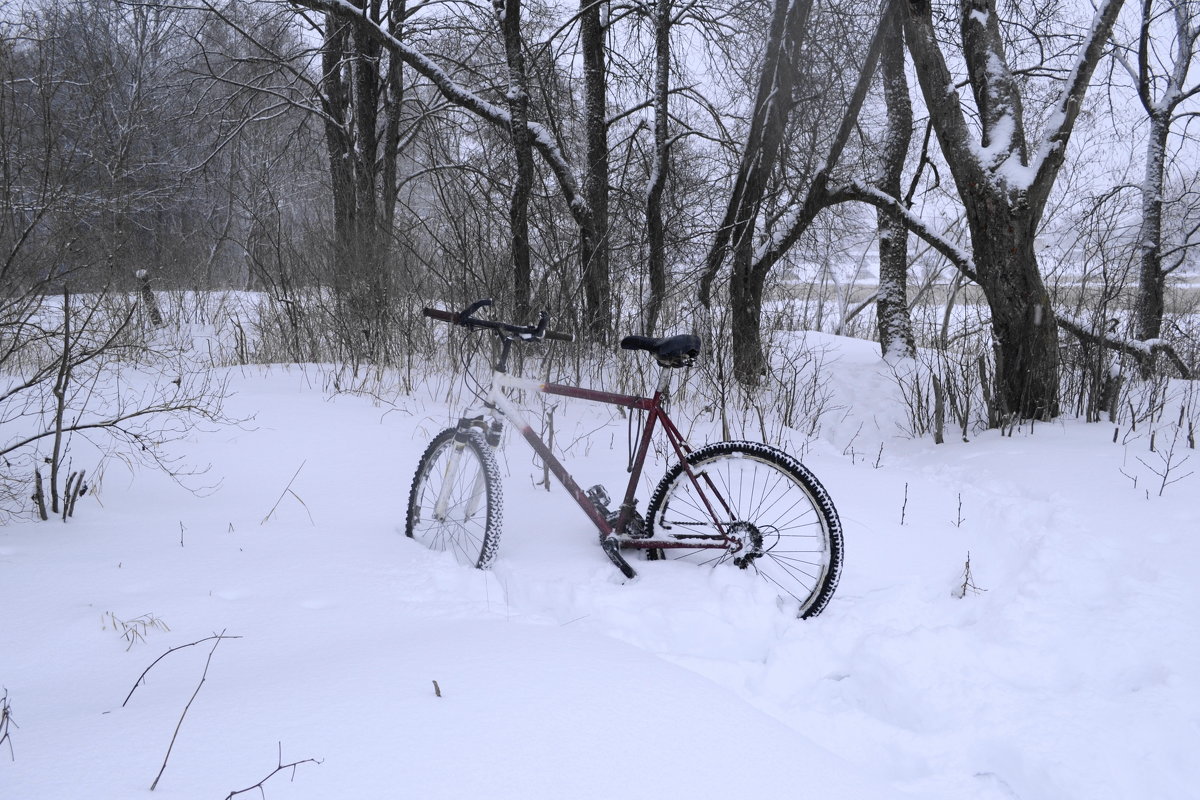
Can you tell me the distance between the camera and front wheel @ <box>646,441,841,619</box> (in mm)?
2832

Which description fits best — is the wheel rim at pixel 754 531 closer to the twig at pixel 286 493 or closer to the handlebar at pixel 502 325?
the handlebar at pixel 502 325

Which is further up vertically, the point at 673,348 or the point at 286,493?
the point at 673,348

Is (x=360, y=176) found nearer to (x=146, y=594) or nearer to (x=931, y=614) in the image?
(x=146, y=594)

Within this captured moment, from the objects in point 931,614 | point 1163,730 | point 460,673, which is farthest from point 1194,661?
point 460,673

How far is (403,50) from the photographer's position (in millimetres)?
7590

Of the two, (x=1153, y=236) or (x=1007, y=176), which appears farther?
(x=1153, y=236)

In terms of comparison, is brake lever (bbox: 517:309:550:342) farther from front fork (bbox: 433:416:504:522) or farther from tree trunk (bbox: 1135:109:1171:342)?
tree trunk (bbox: 1135:109:1171:342)

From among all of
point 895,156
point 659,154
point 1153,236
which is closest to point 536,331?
point 659,154

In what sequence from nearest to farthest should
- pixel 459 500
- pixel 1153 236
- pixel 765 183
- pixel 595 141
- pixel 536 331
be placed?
pixel 536 331, pixel 459 500, pixel 765 183, pixel 595 141, pixel 1153 236

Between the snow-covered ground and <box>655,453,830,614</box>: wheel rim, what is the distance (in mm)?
148

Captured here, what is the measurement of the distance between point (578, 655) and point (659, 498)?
0.98 m

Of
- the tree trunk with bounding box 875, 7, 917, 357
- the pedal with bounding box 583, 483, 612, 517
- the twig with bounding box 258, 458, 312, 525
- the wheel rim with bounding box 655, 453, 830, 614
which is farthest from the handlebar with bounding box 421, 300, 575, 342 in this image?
the tree trunk with bounding box 875, 7, 917, 357

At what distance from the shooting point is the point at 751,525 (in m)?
3.03

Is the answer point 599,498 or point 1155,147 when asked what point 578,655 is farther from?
point 1155,147
